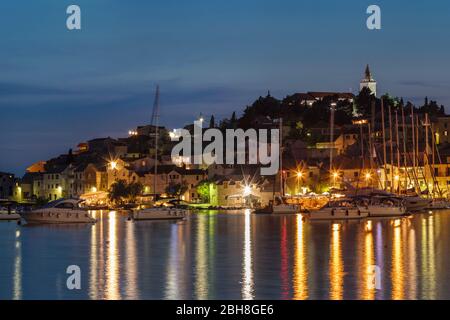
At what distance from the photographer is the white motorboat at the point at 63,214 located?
65.4 metres

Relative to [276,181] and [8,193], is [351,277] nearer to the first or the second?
[276,181]

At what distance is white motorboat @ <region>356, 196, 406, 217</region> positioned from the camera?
68.4 metres

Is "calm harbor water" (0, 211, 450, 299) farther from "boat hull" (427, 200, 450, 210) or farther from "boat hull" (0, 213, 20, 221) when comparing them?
"boat hull" (427, 200, 450, 210)

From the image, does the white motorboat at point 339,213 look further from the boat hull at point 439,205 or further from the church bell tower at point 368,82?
the church bell tower at point 368,82

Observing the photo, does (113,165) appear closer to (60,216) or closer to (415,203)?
(415,203)

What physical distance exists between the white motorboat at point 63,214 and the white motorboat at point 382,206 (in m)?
20.9

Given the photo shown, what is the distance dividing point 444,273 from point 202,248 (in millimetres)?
15179

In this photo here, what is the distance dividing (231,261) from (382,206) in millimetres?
32662

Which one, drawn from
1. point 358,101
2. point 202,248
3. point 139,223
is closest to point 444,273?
point 202,248

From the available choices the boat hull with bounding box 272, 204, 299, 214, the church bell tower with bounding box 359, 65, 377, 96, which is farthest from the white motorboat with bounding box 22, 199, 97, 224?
the church bell tower with bounding box 359, 65, 377, 96

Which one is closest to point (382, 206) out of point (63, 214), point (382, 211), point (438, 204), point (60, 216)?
point (382, 211)

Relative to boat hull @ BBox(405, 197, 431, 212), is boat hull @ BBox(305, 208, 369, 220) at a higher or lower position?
lower

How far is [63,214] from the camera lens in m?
65.3

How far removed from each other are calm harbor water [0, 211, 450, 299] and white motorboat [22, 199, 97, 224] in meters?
2.76
